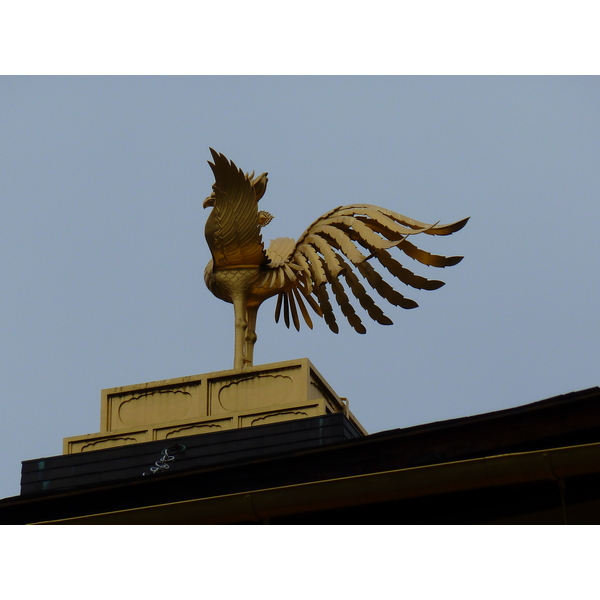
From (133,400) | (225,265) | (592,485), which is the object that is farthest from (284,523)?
(225,265)

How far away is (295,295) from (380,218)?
228 cm

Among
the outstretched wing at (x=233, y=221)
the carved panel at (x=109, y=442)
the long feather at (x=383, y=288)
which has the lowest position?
the carved panel at (x=109, y=442)

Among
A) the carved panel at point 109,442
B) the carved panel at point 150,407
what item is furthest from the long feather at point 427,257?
the carved panel at point 109,442

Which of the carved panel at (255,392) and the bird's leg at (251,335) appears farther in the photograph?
the bird's leg at (251,335)

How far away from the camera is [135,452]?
18.7m

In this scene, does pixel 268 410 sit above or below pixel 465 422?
above

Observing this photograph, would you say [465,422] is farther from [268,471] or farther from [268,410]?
[268,410]

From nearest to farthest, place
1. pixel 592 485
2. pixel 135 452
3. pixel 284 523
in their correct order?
pixel 592 485, pixel 284 523, pixel 135 452

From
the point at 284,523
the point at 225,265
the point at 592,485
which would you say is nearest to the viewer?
the point at 592,485

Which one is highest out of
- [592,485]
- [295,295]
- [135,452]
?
[295,295]

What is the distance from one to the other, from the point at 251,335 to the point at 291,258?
1.33 metres

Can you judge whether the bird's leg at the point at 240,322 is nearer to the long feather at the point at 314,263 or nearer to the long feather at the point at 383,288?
the long feather at the point at 314,263

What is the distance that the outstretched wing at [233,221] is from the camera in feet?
66.2

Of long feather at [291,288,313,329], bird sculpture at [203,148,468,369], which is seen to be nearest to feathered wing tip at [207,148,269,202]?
bird sculpture at [203,148,468,369]
